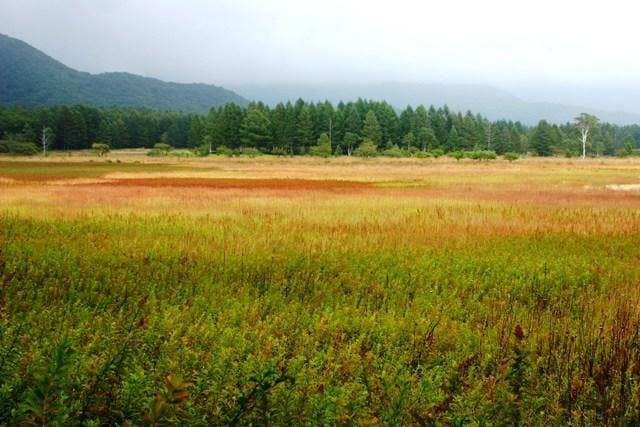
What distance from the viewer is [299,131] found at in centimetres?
10831

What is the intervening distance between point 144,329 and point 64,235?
8129 millimetres

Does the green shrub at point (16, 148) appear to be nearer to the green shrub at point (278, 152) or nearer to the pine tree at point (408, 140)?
the green shrub at point (278, 152)

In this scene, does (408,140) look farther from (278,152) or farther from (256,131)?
(256,131)

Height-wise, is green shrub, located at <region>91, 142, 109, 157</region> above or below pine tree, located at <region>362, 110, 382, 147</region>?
below

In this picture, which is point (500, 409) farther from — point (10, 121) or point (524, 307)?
point (10, 121)

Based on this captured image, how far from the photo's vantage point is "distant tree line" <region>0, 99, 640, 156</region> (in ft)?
359

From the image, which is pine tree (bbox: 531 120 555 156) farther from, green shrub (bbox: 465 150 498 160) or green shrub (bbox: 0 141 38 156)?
green shrub (bbox: 0 141 38 156)

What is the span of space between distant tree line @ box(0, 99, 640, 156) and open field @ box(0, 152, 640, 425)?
278ft

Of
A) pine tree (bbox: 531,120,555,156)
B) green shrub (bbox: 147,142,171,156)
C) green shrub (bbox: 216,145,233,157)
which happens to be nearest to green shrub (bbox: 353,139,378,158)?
green shrub (bbox: 216,145,233,157)

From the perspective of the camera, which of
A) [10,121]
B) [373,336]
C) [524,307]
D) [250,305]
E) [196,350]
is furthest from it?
[10,121]

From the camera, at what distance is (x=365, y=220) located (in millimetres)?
17906

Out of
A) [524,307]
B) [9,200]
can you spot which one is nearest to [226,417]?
[524,307]

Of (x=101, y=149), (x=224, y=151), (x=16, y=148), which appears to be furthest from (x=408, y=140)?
(x=16, y=148)

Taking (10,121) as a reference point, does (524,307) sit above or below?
below
